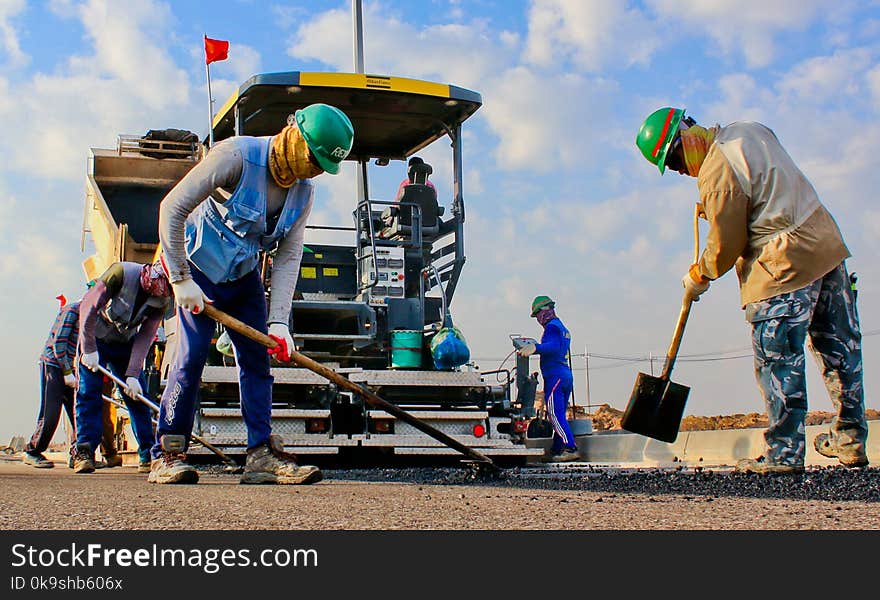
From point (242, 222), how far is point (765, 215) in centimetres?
258

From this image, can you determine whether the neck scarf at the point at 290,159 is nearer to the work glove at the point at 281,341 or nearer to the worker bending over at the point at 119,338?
the work glove at the point at 281,341

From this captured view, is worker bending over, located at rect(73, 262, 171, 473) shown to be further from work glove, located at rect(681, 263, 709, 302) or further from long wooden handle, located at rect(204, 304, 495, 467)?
work glove, located at rect(681, 263, 709, 302)

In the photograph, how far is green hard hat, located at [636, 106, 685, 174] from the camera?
5008 mm

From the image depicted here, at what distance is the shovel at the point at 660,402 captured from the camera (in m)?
5.29

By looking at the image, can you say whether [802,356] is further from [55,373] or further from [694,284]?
[55,373]

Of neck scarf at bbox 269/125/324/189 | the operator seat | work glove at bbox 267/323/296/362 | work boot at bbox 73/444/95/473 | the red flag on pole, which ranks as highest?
the red flag on pole

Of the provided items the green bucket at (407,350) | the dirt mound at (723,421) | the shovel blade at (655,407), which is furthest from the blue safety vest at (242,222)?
the dirt mound at (723,421)

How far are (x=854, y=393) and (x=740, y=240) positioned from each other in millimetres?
986

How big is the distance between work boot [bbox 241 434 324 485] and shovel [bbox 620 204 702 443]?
173cm

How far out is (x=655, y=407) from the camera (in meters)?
5.32

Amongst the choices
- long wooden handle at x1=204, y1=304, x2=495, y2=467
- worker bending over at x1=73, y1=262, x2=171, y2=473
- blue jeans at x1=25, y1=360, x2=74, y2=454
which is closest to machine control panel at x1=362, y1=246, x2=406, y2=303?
worker bending over at x1=73, y1=262, x2=171, y2=473

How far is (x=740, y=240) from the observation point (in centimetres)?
480
